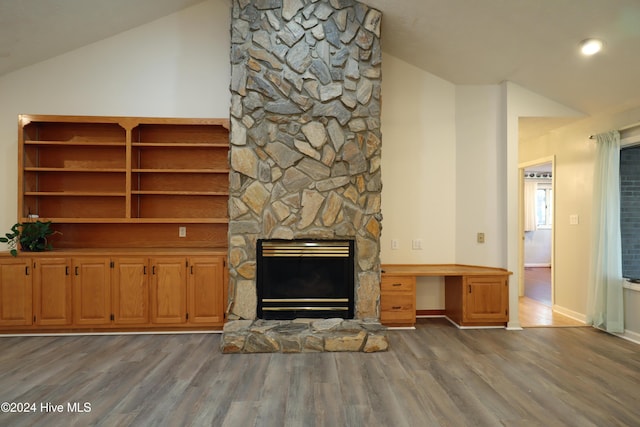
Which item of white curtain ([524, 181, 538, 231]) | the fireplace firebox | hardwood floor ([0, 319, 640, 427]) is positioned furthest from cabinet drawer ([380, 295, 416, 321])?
white curtain ([524, 181, 538, 231])

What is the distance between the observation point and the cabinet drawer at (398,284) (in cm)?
385

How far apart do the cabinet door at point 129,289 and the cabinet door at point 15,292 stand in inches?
34.4

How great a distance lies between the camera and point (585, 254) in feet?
13.9

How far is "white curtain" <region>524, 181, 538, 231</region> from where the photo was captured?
9.30m

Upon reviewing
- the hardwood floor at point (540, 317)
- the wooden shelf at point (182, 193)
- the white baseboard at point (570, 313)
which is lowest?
the hardwood floor at point (540, 317)

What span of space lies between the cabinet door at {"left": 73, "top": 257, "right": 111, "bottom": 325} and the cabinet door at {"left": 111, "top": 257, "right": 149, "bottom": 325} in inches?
3.3

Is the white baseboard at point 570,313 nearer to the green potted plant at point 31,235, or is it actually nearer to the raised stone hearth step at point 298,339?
the raised stone hearth step at point 298,339

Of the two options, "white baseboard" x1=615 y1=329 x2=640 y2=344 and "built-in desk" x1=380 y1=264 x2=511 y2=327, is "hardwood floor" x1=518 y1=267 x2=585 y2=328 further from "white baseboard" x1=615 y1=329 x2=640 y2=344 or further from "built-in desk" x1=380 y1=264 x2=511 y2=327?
"built-in desk" x1=380 y1=264 x2=511 y2=327

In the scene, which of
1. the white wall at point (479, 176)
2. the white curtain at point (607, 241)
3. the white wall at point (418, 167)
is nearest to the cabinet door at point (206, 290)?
the white wall at point (418, 167)

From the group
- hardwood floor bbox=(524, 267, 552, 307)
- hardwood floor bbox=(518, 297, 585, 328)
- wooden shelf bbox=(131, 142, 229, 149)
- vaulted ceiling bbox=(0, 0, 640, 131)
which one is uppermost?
vaulted ceiling bbox=(0, 0, 640, 131)

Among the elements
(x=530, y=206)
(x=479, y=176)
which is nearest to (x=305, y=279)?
(x=479, y=176)

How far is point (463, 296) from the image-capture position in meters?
3.89

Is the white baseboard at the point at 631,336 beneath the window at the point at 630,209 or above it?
beneath

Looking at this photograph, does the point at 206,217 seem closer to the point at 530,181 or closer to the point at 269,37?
the point at 269,37
